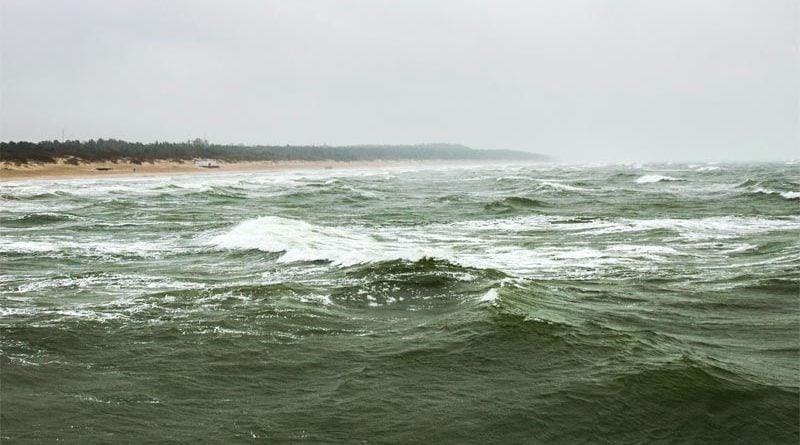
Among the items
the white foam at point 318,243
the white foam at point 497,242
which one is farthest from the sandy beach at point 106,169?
the white foam at point 497,242

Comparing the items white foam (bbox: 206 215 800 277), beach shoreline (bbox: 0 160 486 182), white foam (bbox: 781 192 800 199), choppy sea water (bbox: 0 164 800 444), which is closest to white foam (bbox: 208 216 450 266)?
white foam (bbox: 206 215 800 277)

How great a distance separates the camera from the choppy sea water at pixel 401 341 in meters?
5.70

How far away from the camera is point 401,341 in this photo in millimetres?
7832

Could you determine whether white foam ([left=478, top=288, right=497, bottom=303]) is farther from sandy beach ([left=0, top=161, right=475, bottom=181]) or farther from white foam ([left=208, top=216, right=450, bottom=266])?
sandy beach ([left=0, top=161, right=475, bottom=181])

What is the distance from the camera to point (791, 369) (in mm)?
6930

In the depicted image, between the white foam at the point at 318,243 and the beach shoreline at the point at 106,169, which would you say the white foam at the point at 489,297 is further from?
the beach shoreline at the point at 106,169

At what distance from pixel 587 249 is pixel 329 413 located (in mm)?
10651

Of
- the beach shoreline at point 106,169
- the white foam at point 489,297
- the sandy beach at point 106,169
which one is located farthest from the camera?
the sandy beach at point 106,169

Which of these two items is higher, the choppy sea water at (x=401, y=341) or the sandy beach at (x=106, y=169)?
the sandy beach at (x=106, y=169)

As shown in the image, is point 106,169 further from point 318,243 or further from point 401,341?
point 401,341

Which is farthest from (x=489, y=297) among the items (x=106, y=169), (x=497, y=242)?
(x=106, y=169)

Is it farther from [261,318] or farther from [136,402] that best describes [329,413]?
[261,318]

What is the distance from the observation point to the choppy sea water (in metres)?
5.70

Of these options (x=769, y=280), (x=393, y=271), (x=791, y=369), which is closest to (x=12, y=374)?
(x=393, y=271)
